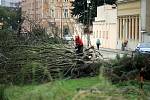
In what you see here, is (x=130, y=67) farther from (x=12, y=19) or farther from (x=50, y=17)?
(x=12, y=19)

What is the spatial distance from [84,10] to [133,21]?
18598 mm

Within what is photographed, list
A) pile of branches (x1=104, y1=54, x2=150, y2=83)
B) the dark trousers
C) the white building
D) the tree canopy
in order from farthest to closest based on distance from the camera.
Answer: the tree canopy, the white building, the dark trousers, pile of branches (x1=104, y1=54, x2=150, y2=83)

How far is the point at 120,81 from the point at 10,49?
5.05m

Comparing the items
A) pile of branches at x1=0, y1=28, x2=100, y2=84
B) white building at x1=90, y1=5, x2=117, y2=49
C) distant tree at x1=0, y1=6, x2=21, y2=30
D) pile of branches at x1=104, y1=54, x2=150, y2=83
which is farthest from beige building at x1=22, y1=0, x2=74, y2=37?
white building at x1=90, y1=5, x2=117, y2=49

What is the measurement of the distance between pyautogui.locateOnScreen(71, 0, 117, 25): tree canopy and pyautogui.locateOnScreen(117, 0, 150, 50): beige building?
12761 millimetres

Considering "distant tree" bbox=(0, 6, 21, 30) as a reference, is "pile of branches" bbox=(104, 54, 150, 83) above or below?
below

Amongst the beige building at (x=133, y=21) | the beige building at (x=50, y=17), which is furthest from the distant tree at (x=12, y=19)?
the beige building at (x=133, y=21)

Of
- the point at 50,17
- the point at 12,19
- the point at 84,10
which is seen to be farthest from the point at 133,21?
the point at 50,17

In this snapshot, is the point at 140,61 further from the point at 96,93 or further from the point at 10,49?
the point at 96,93

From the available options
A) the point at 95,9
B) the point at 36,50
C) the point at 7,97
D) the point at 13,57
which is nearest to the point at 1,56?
the point at 13,57

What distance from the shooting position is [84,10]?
7938 cm

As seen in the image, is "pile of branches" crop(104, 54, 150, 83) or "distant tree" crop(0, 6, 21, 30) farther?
"distant tree" crop(0, 6, 21, 30)

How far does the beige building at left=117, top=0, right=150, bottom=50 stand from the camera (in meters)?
58.2

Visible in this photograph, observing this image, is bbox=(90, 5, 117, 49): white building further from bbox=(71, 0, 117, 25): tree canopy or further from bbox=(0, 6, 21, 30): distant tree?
bbox=(0, 6, 21, 30): distant tree
